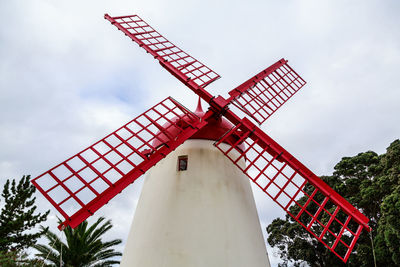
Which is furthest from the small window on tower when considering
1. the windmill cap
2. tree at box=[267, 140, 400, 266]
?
tree at box=[267, 140, 400, 266]

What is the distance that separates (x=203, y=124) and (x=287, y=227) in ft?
52.6

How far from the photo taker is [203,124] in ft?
20.1

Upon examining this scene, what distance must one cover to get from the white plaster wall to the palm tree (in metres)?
8.34

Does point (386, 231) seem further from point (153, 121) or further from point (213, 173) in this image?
point (153, 121)

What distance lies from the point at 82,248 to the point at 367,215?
14.8 m

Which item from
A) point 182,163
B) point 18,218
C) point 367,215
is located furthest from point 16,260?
point 367,215

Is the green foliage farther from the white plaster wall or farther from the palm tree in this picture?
the white plaster wall

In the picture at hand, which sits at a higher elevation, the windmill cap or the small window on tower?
the windmill cap

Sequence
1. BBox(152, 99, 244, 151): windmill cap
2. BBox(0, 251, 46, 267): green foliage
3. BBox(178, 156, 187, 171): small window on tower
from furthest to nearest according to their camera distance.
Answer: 1. BBox(0, 251, 46, 267): green foliage
2. BBox(152, 99, 244, 151): windmill cap
3. BBox(178, 156, 187, 171): small window on tower

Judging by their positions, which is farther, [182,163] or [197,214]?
[182,163]

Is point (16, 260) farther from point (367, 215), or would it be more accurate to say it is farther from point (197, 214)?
point (367, 215)

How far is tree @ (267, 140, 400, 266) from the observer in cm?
1067

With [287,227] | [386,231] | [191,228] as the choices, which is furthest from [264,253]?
[287,227]

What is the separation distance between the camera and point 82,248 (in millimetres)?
12789
